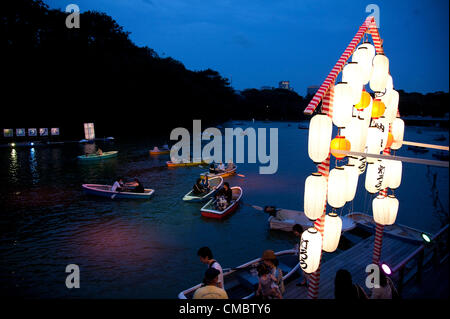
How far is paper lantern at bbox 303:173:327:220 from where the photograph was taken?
18.7ft

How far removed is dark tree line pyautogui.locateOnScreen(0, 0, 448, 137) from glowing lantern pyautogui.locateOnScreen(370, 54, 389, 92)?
29.7 m

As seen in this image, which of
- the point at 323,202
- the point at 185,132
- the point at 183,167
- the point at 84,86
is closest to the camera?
the point at 323,202

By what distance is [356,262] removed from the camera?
840 cm

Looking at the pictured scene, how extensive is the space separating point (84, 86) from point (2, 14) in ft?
46.1

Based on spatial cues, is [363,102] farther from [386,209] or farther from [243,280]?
[243,280]

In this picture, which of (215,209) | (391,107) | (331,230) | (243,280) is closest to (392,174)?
(391,107)

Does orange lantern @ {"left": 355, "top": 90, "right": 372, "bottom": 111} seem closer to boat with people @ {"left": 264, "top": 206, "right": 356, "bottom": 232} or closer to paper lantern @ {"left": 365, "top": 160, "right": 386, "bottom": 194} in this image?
paper lantern @ {"left": 365, "top": 160, "right": 386, "bottom": 194}

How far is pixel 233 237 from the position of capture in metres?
11.9

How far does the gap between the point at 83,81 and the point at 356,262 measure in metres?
49.8

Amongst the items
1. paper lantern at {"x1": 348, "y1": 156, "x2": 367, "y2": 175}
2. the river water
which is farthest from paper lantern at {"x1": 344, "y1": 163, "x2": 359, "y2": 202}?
the river water

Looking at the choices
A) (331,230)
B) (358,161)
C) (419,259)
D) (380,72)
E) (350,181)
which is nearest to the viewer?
(331,230)
